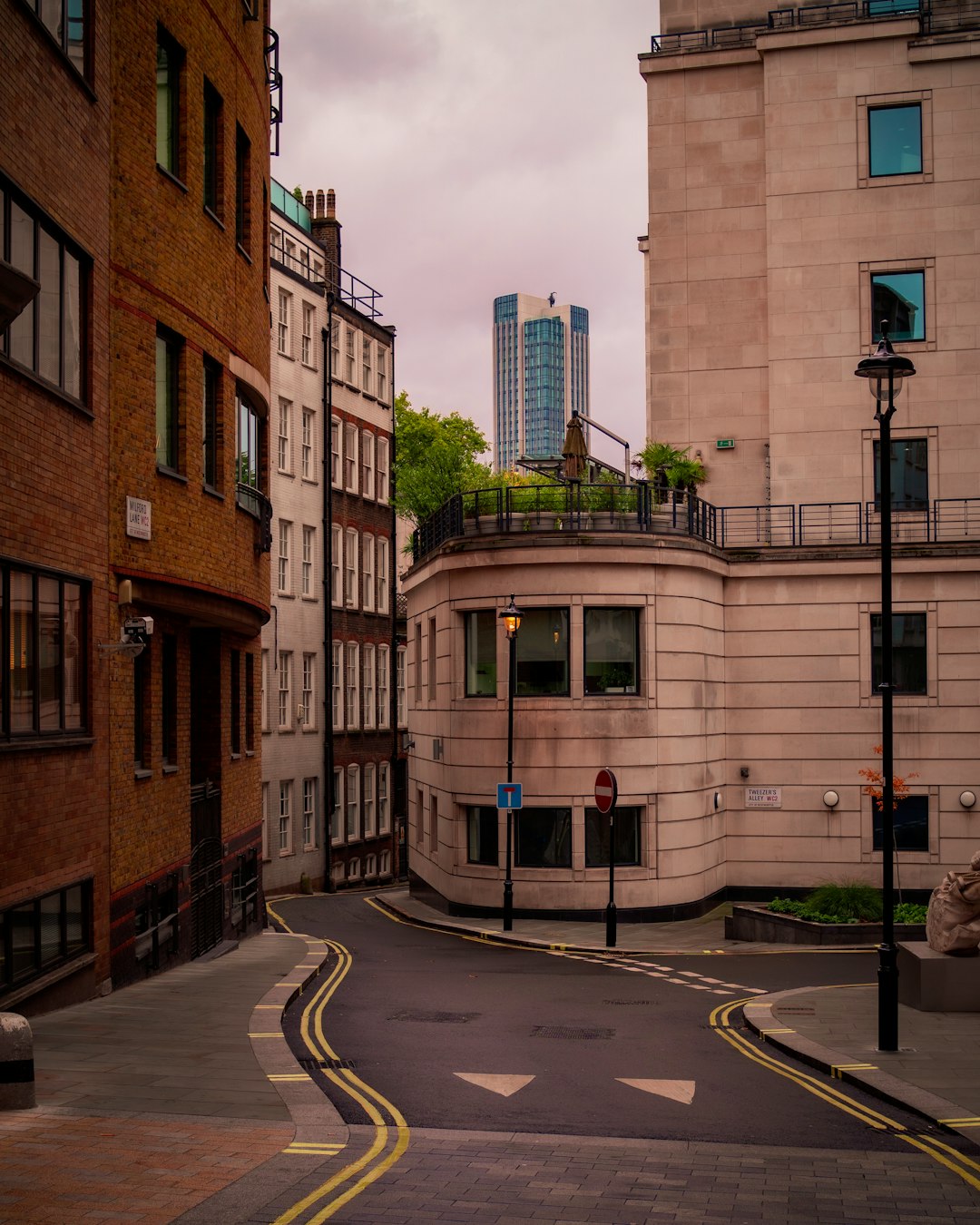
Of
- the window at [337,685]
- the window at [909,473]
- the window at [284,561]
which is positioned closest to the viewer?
the window at [909,473]

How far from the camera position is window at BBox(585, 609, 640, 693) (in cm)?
2998

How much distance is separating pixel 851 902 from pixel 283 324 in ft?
99.9

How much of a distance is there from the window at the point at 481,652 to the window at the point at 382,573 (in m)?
25.3

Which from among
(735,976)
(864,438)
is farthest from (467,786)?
(864,438)

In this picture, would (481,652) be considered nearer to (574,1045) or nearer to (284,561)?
(574,1045)

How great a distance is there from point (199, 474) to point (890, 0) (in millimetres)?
27350

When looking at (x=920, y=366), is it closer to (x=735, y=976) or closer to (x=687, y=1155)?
(x=735, y=976)

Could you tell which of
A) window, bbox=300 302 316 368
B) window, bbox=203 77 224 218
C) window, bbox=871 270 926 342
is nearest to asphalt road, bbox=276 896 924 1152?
window, bbox=203 77 224 218

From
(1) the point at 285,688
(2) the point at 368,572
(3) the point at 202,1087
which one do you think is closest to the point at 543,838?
(3) the point at 202,1087

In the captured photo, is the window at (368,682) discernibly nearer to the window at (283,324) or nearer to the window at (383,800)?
the window at (383,800)

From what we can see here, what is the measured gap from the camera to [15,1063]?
36.4ft

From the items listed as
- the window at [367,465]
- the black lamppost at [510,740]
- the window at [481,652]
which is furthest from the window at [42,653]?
the window at [367,465]

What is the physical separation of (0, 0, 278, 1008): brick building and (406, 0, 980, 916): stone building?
7083mm

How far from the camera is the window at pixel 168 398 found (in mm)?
19844
